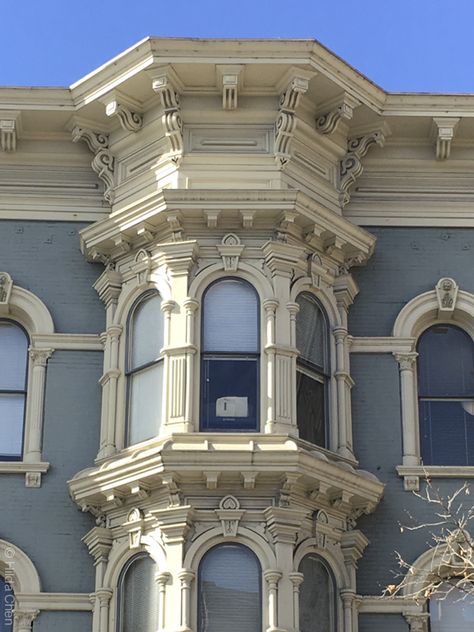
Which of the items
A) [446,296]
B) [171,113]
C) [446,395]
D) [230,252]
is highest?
[171,113]

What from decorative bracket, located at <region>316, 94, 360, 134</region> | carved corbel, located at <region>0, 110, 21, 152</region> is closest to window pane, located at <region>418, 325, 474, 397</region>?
decorative bracket, located at <region>316, 94, 360, 134</region>

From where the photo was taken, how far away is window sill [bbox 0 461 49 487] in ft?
59.8

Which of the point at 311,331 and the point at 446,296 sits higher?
the point at 446,296

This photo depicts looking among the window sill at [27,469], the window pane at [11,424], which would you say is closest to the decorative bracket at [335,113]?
the window pane at [11,424]

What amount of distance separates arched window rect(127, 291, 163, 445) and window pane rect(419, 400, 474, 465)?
343 cm

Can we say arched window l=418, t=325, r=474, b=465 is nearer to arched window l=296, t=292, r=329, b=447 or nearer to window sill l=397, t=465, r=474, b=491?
window sill l=397, t=465, r=474, b=491

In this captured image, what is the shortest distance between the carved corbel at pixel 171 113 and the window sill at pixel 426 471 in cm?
478

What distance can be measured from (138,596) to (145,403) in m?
2.37

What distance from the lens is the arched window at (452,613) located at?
1786cm

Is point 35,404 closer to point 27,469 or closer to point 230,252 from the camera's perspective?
point 27,469

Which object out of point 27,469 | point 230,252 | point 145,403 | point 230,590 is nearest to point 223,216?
point 230,252

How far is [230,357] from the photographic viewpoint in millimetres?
18156

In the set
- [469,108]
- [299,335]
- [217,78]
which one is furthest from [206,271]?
[469,108]

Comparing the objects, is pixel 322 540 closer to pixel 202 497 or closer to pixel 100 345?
pixel 202 497
